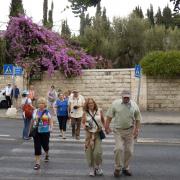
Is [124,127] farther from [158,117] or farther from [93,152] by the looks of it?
[158,117]

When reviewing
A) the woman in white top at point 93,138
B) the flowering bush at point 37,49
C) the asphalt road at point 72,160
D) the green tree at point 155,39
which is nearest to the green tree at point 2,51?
the flowering bush at point 37,49

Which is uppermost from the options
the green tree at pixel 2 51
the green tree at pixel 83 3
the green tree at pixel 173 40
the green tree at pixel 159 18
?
the green tree at pixel 159 18

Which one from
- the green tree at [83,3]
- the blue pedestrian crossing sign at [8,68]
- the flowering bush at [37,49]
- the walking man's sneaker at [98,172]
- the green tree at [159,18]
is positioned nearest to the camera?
the green tree at [83,3]

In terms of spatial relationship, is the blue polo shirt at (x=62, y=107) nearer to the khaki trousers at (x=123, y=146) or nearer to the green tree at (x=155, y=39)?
the khaki trousers at (x=123, y=146)

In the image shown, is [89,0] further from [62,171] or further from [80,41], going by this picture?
[80,41]

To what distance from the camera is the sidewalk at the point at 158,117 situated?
25750mm

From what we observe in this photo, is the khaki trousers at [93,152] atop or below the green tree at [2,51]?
below

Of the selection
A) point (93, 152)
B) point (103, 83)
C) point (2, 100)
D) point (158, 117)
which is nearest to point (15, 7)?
point (2, 100)

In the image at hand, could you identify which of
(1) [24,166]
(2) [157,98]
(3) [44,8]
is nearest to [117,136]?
(1) [24,166]

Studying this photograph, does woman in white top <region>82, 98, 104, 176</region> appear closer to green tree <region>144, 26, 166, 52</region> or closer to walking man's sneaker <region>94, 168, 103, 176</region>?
walking man's sneaker <region>94, 168, 103, 176</region>

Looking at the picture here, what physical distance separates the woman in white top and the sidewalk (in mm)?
14342

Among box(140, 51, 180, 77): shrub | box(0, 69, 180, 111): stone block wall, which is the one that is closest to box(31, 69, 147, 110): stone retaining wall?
box(0, 69, 180, 111): stone block wall

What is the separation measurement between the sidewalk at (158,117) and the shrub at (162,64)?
2284 mm

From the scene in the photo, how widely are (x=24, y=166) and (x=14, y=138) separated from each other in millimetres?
5694
